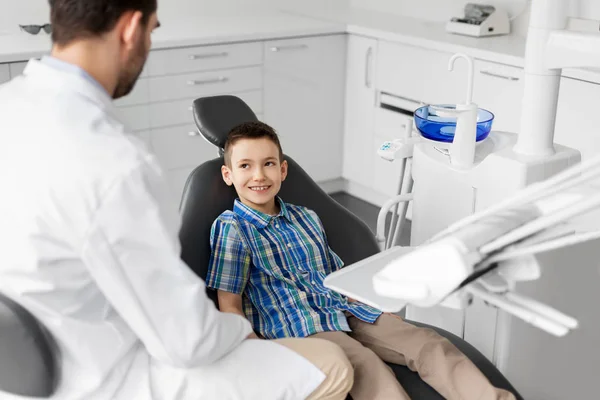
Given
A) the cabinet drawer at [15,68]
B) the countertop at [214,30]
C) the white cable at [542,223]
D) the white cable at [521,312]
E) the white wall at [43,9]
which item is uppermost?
the white cable at [542,223]

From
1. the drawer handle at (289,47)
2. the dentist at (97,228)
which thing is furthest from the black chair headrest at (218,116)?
the drawer handle at (289,47)

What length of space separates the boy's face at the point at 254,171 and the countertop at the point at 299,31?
4.84 ft

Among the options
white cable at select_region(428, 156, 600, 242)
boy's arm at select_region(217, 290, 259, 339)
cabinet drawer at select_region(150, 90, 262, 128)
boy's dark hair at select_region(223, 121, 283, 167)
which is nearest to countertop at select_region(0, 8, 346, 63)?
cabinet drawer at select_region(150, 90, 262, 128)

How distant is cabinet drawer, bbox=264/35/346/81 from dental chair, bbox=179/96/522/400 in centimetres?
173

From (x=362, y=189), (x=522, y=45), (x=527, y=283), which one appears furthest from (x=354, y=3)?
(x=527, y=283)

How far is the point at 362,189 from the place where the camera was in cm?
445

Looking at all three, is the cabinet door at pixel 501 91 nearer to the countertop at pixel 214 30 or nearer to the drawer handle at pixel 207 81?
the countertop at pixel 214 30

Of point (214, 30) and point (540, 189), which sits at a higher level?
point (540, 189)

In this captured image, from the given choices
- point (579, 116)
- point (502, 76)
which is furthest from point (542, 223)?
point (502, 76)

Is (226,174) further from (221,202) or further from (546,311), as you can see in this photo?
(546,311)

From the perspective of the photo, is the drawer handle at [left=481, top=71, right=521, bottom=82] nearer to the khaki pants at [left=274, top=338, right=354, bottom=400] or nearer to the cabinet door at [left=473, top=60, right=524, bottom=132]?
the cabinet door at [left=473, top=60, right=524, bottom=132]

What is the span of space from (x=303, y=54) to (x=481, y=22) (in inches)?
33.1

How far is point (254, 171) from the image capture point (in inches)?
84.7

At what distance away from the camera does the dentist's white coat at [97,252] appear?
1.41 metres
